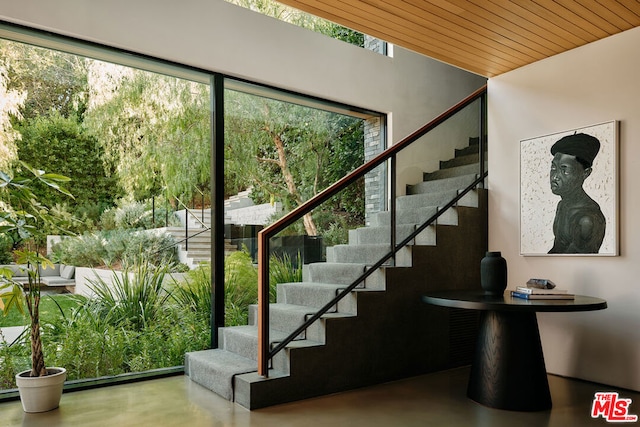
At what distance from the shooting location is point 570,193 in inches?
171

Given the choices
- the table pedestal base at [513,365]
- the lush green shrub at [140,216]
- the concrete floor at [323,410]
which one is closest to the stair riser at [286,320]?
the concrete floor at [323,410]

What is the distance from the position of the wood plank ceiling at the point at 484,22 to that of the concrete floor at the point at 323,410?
9.14 feet

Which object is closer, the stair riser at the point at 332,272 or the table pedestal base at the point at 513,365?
the table pedestal base at the point at 513,365

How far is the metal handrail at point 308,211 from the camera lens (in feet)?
12.3

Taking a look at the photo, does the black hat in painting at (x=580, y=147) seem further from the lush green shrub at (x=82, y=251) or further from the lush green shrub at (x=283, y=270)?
the lush green shrub at (x=82, y=251)

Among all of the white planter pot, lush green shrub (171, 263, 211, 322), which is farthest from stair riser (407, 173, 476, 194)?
the white planter pot

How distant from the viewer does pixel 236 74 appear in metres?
5.03

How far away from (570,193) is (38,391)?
14.3 ft

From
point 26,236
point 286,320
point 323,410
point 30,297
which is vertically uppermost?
Result: point 26,236

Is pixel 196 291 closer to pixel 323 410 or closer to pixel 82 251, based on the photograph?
pixel 82 251

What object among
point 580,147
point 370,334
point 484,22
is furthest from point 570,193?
point 370,334

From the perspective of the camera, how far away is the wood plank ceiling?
3.61 meters

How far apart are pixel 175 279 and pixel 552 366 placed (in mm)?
3432

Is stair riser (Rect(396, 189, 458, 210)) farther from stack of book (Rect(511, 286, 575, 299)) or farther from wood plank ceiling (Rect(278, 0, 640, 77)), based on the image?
stack of book (Rect(511, 286, 575, 299))
